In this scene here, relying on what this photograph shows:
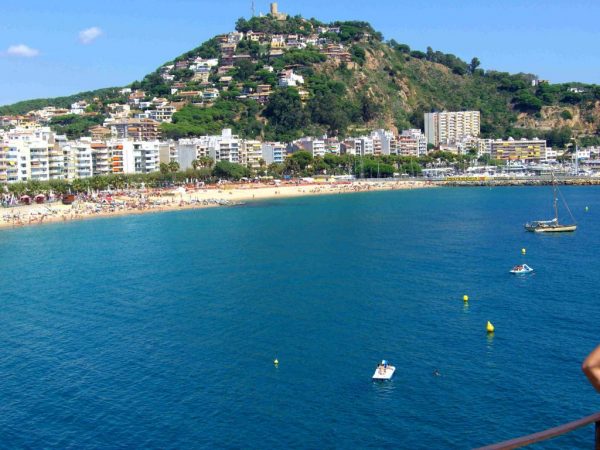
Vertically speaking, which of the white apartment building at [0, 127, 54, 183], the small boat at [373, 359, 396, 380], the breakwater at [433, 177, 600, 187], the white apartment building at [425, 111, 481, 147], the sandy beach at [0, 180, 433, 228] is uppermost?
the white apartment building at [425, 111, 481, 147]

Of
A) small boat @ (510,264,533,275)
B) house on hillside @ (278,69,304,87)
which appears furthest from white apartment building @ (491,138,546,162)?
small boat @ (510,264,533,275)

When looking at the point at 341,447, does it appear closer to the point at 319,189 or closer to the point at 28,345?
the point at 28,345

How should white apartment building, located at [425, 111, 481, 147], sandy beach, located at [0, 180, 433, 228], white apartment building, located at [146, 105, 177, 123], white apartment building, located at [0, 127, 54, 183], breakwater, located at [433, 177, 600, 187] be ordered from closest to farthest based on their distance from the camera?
sandy beach, located at [0, 180, 433, 228], white apartment building, located at [0, 127, 54, 183], breakwater, located at [433, 177, 600, 187], white apartment building, located at [146, 105, 177, 123], white apartment building, located at [425, 111, 481, 147]

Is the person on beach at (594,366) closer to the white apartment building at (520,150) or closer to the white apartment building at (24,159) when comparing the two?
the white apartment building at (24,159)

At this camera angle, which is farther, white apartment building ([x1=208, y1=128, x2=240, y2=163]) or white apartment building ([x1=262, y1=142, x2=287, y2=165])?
white apartment building ([x1=262, y1=142, x2=287, y2=165])

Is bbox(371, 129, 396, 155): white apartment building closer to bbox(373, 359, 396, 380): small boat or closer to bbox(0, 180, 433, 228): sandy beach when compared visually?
bbox(0, 180, 433, 228): sandy beach

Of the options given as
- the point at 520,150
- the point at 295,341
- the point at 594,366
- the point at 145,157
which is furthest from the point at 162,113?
the point at 594,366
